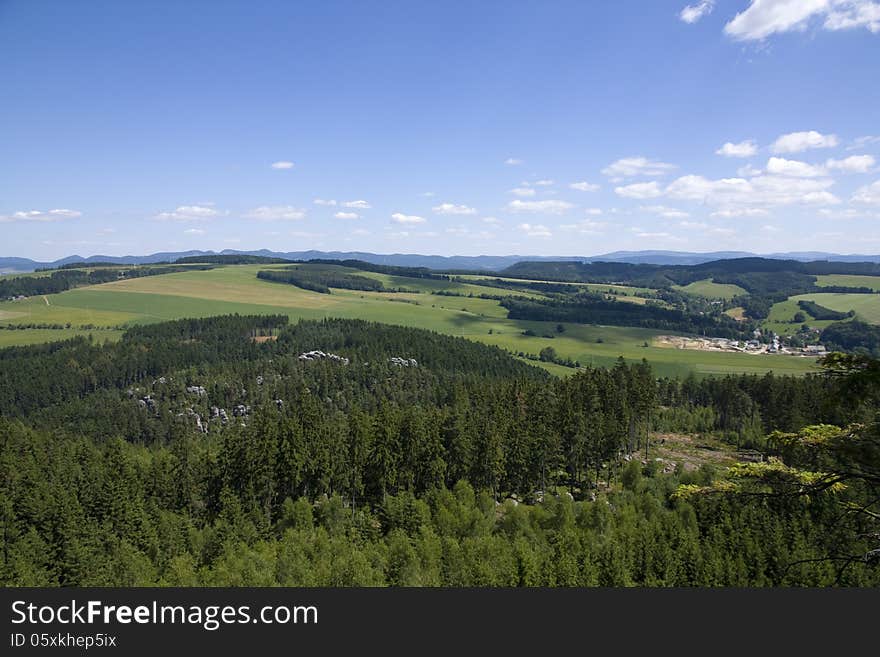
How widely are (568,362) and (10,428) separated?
167 m

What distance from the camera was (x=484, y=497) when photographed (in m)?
60.3

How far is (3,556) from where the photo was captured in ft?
152

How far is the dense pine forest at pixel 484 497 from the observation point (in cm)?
3766

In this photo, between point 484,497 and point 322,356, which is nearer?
point 484,497

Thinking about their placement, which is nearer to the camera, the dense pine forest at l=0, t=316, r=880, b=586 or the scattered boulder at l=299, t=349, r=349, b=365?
the dense pine forest at l=0, t=316, r=880, b=586

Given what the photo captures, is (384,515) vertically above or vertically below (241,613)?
below

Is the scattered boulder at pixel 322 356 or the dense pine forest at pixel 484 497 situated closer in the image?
the dense pine forest at pixel 484 497

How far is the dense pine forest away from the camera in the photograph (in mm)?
37656

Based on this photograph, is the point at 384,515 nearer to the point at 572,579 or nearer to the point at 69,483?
the point at 572,579

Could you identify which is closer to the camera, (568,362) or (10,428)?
(10,428)

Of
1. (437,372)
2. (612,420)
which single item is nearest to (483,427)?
(612,420)

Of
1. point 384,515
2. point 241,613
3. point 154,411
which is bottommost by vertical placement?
point 154,411

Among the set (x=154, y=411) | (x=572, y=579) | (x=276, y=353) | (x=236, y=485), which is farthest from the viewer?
(x=276, y=353)

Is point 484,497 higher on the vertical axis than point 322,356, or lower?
lower
